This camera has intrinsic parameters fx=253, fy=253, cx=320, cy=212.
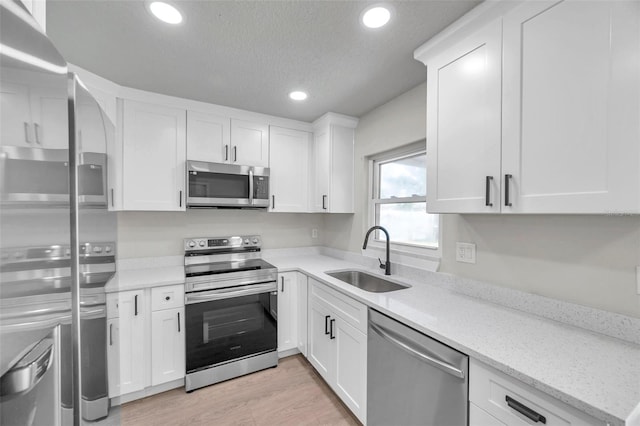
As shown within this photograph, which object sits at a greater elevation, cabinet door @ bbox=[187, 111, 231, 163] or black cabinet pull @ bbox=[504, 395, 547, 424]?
cabinet door @ bbox=[187, 111, 231, 163]

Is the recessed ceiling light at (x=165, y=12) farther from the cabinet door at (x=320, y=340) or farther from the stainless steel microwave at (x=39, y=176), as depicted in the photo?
the cabinet door at (x=320, y=340)

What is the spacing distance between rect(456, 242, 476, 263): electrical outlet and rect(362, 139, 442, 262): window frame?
150mm

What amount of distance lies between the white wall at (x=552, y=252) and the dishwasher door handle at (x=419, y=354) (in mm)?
653

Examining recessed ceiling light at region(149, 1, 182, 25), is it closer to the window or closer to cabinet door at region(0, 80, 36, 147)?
cabinet door at region(0, 80, 36, 147)

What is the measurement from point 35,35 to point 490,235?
1942mm

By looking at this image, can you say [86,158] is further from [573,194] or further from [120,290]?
[573,194]

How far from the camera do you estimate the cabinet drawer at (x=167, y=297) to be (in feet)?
6.29

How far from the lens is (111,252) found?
3.63 feet

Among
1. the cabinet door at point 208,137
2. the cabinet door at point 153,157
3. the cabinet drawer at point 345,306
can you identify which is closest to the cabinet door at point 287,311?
the cabinet drawer at point 345,306

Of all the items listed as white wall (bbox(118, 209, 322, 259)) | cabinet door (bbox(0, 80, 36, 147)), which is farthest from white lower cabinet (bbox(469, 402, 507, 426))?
white wall (bbox(118, 209, 322, 259))

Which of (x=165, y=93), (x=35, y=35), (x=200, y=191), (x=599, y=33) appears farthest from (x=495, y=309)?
(x=165, y=93)

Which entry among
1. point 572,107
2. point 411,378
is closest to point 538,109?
point 572,107

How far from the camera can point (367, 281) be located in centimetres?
226

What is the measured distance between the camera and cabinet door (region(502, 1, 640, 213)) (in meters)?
0.83
